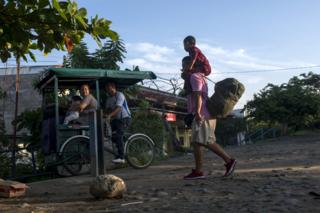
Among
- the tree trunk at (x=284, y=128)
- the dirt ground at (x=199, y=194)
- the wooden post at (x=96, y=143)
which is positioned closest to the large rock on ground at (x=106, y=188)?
the dirt ground at (x=199, y=194)

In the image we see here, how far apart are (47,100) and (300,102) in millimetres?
14360

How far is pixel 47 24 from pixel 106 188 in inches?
82.6

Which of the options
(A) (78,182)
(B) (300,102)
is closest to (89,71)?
(A) (78,182)

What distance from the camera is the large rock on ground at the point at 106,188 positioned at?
632 centimetres

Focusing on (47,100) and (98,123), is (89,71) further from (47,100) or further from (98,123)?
(98,123)

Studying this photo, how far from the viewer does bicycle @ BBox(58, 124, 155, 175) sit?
10.2 metres

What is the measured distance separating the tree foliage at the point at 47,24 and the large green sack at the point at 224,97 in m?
2.93

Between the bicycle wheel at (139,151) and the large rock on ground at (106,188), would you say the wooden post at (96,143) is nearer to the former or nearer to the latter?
the large rock on ground at (106,188)

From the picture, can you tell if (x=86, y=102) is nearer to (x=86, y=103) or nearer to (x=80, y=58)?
(x=86, y=103)

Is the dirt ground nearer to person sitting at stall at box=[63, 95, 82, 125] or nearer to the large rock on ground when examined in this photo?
the large rock on ground

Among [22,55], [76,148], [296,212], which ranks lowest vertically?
[296,212]

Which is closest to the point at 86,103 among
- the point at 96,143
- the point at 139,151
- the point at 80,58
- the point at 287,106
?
the point at 139,151

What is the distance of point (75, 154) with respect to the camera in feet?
33.7

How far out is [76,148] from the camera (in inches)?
407
